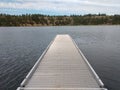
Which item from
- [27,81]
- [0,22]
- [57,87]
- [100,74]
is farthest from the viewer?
[0,22]

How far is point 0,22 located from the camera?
14975 cm

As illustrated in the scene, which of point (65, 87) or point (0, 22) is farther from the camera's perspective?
point (0, 22)

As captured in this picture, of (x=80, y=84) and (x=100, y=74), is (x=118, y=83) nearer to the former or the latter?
(x=100, y=74)

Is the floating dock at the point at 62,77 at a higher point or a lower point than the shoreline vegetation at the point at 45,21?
lower

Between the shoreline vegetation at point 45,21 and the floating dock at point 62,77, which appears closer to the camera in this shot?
the floating dock at point 62,77

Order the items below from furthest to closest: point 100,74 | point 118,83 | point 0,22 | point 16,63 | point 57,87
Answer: point 0,22
point 16,63
point 100,74
point 118,83
point 57,87

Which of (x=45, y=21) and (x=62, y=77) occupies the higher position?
(x=45, y=21)

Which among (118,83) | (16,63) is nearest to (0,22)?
(16,63)

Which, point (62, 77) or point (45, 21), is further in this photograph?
point (45, 21)

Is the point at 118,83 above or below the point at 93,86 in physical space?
below

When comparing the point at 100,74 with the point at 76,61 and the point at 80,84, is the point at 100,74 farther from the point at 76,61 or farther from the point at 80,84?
the point at 80,84

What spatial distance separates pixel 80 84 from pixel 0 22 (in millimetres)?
143365

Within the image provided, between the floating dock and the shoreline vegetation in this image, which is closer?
the floating dock

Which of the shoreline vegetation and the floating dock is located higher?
the shoreline vegetation
